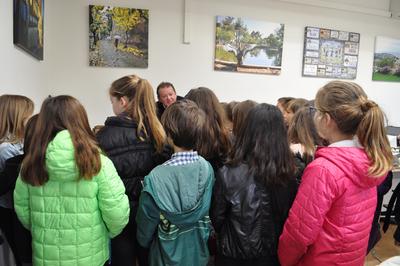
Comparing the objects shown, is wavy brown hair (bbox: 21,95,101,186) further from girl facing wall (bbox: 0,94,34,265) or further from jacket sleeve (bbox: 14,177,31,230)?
girl facing wall (bbox: 0,94,34,265)

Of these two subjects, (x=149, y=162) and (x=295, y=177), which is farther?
(x=149, y=162)

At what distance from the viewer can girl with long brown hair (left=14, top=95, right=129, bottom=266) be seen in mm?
1245

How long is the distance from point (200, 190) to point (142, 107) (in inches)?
21.4

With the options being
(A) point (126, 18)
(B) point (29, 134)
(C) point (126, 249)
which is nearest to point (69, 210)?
(B) point (29, 134)

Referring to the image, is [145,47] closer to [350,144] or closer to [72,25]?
[72,25]

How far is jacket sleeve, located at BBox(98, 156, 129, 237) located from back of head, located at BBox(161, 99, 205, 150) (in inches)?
12.0

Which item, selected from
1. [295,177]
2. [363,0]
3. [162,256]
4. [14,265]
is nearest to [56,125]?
[14,265]

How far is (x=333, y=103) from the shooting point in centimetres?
134

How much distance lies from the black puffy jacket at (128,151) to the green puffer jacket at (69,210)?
9.1 inches

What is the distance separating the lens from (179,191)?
138cm

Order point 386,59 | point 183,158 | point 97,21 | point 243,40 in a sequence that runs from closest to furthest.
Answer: point 183,158, point 97,21, point 243,40, point 386,59

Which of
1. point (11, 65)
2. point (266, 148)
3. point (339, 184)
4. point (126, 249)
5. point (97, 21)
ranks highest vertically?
point (97, 21)

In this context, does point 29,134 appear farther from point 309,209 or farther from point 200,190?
point 309,209

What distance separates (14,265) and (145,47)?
2.94m
